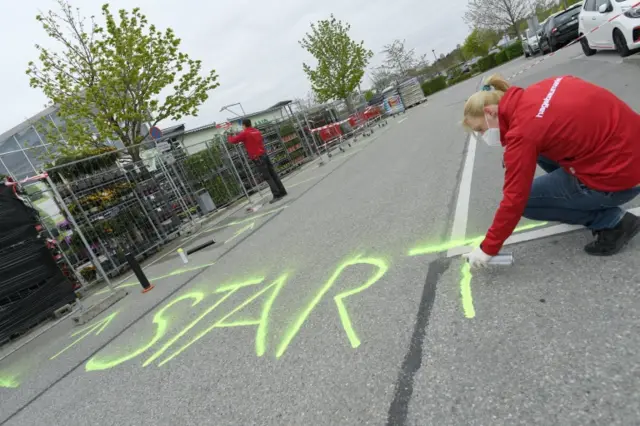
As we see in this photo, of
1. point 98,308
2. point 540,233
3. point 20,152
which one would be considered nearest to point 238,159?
point 98,308

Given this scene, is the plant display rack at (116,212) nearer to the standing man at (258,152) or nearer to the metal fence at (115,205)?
the metal fence at (115,205)

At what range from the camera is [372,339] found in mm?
2805

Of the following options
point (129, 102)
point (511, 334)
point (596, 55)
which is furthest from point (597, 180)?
point (596, 55)

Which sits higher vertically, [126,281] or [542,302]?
[126,281]

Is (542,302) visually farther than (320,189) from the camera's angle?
No

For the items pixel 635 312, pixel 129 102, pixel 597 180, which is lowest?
pixel 635 312

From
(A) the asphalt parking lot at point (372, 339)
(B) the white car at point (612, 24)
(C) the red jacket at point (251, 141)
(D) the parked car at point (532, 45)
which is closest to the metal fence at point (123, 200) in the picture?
(C) the red jacket at point (251, 141)

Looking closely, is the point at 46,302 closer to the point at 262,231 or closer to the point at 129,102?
the point at 262,231

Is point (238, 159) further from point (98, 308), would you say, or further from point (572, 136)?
point (572, 136)

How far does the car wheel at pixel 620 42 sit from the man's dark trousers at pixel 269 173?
9455 millimetres

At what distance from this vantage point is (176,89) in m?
14.8

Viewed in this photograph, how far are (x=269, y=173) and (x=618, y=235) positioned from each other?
8581 mm

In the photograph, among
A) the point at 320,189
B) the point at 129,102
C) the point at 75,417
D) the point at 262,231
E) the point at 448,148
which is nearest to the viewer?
the point at 75,417

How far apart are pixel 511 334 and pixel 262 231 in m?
5.68
